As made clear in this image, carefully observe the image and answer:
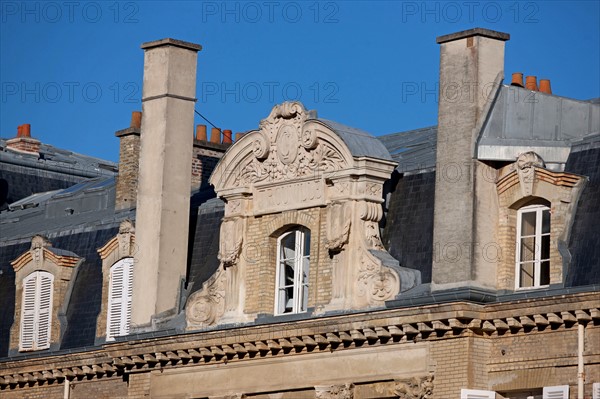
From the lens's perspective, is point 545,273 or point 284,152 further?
point 284,152

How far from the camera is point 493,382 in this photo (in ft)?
133

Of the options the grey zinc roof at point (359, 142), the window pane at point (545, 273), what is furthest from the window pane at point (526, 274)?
the grey zinc roof at point (359, 142)

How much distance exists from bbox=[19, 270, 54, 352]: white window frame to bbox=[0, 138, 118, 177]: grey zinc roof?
11908mm

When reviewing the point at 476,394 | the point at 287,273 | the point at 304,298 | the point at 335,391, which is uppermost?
the point at 287,273

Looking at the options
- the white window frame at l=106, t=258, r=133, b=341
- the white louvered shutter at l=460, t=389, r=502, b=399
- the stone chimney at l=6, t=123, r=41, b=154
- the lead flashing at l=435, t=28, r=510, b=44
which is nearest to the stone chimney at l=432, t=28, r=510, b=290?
the lead flashing at l=435, t=28, r=510, b=44

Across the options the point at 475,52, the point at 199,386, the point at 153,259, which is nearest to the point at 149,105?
the point at 153,259

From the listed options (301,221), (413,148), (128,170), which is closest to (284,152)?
(301,221)

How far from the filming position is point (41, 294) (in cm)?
5112

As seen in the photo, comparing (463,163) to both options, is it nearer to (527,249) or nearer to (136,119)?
(527,249)

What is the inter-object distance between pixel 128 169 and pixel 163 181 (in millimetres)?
5740

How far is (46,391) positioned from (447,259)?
42.9 feet

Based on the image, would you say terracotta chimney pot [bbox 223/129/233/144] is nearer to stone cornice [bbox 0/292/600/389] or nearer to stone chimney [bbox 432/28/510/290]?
stone cornice [bbox 0/292/600/389]

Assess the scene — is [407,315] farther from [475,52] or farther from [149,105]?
[149,105]

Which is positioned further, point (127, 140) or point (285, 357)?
point (127, 140)
